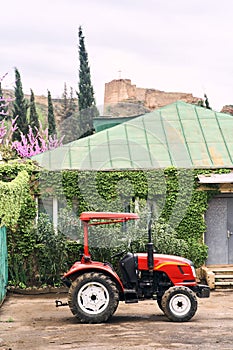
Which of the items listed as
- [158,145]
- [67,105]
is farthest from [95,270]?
[67,105]

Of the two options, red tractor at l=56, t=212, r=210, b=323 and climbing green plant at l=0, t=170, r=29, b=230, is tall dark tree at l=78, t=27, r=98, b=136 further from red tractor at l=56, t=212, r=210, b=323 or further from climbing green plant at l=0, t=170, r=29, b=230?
red tractor at l=56, t=212, r=210, b=323

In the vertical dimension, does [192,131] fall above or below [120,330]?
above

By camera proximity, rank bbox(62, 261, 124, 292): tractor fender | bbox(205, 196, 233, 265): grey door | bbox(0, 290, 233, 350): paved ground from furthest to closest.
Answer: bbox(205, 196, 233, 265): grey door → bbox(62, 261, 124, 292): tractor fender → bbox(0, 290, 233, 350): paved ground

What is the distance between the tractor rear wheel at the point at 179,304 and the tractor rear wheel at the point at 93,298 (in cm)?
85

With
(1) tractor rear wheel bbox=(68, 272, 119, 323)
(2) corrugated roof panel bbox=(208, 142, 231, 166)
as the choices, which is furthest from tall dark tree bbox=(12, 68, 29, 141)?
(1) tractor rear wheel bbox=(68, 272, 119, 323)

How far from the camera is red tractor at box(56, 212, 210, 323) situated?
10547mm

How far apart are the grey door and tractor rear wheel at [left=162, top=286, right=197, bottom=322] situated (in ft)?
Result: 21.6

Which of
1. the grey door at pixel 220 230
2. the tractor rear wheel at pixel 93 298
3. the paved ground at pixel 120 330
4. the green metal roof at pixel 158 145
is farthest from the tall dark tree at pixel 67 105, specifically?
the tractor rear wheel at pixel 93 298

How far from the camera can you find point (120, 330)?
9.80 m

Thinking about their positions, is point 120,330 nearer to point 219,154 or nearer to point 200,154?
point 200,154

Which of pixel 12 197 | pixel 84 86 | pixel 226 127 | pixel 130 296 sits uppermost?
pixel 84 86

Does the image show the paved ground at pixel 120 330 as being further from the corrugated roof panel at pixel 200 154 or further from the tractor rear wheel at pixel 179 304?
the corrugated roof panel at pixel 200 154

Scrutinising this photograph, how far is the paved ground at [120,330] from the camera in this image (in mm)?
8539

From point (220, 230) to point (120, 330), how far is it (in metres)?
8.02
